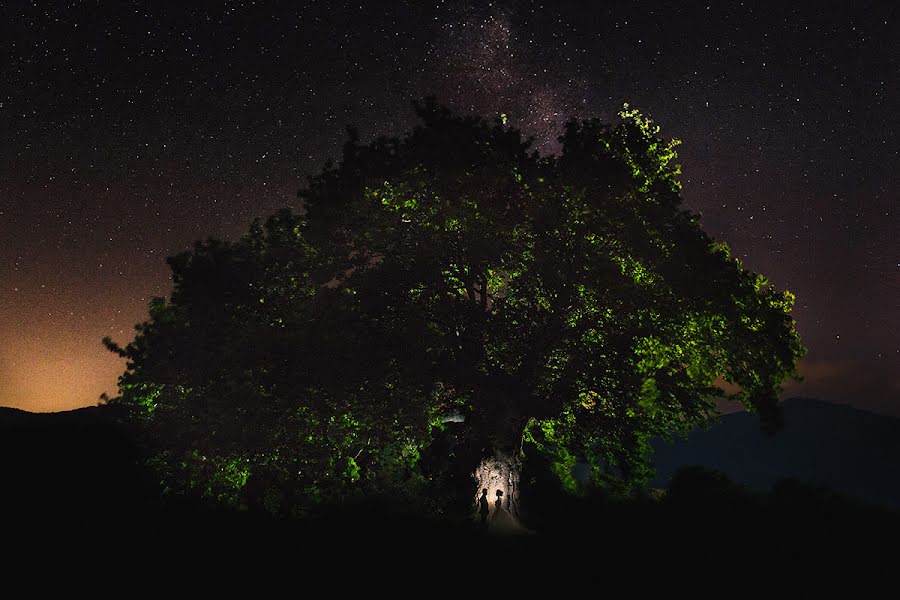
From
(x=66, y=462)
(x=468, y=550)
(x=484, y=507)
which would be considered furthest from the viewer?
(x=66, y=462)

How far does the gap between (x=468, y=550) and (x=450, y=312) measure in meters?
8.15

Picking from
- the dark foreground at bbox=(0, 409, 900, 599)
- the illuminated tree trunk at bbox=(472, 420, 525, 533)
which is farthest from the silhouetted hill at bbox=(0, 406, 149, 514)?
the illuminated tree trunk at bbox=(472, 420, 525, 533)

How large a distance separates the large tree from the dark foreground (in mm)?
2832

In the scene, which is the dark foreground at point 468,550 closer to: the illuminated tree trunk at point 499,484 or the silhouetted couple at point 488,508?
the silhouetted couple at point 488,508

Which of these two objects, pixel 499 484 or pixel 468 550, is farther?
pixel 499 484

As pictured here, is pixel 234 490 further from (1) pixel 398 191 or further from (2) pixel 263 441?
(1) pixel 398 191

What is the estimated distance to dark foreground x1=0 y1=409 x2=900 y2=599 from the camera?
1502cm

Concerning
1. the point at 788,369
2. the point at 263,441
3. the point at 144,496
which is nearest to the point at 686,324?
the point at 788,369

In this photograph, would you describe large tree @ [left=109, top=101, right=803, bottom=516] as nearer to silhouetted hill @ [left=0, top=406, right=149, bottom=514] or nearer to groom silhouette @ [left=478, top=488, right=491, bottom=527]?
groom silhouette @ [left=478, top=488, right=491, bottom=527]

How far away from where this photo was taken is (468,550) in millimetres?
19219

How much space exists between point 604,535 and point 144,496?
29.3 m

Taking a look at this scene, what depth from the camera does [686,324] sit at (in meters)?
20.6

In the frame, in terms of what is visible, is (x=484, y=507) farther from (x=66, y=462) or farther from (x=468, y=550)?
(x=66, y=462)

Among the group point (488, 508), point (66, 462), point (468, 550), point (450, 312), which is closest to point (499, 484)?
point (488, 508)
